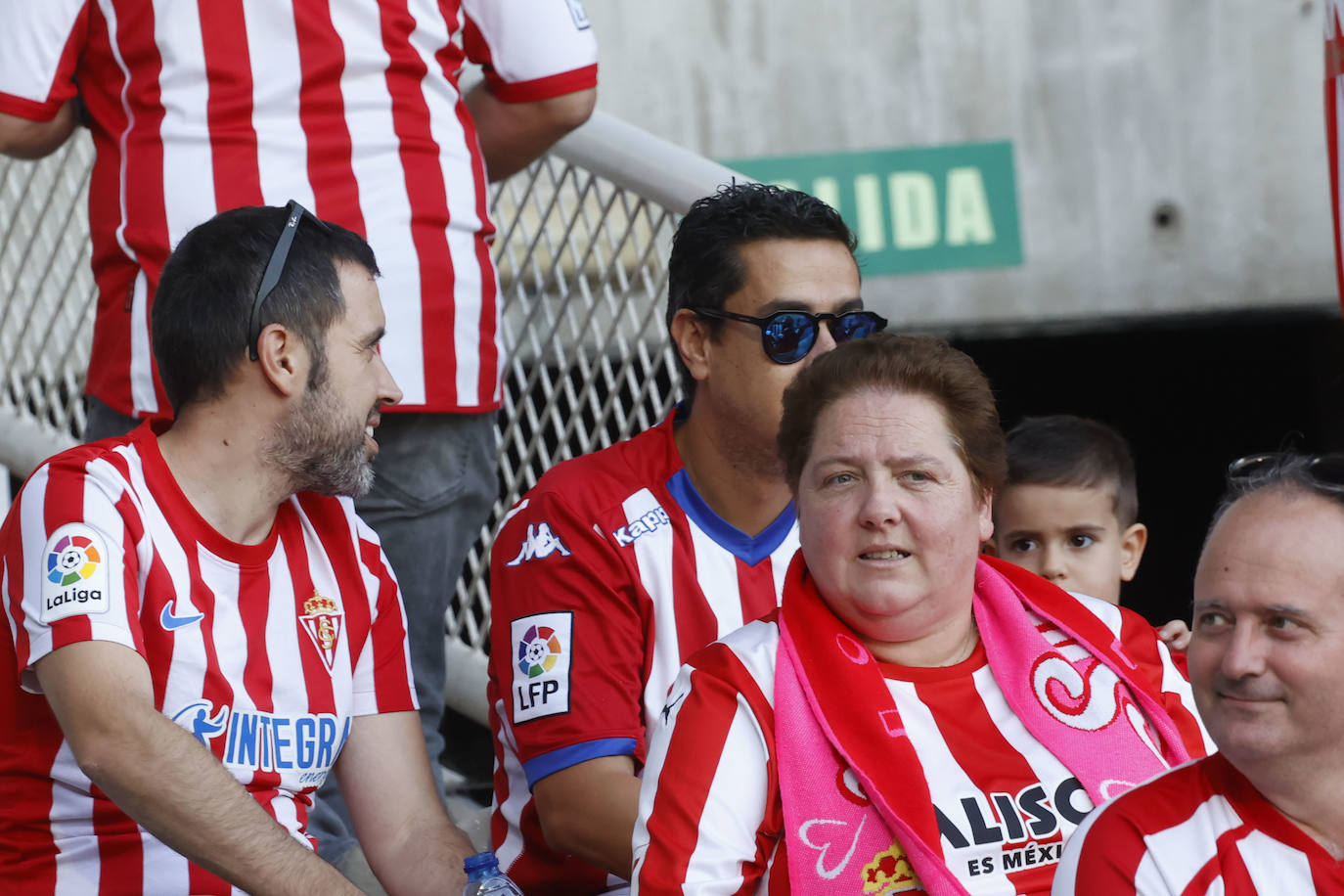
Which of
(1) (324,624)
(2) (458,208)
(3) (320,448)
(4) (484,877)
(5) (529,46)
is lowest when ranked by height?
(4) (484,877)

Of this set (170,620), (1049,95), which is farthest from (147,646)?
(1049,95)

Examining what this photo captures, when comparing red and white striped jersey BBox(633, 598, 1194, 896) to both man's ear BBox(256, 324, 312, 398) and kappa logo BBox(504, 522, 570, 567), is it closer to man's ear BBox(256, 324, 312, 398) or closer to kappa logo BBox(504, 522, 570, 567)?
kappa logo BBox(504, 522, 570, 567)

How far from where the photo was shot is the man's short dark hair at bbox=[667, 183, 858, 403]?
2777 millimetres

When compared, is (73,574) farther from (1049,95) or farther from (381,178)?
(1049,95)

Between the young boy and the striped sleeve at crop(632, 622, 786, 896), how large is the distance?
1.36 metres

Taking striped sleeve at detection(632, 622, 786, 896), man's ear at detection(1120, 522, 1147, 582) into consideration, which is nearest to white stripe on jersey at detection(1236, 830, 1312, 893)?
striped sleeve at detection(632, 622, 786, 896)

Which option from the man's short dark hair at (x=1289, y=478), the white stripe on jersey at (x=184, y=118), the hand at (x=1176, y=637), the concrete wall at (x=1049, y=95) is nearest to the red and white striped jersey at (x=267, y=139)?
the white stripe on jersey at (x=184, y=118)

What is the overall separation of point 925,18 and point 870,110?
476mm

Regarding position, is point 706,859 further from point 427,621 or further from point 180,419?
point 427,621

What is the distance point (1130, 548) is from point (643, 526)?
1.25 metres

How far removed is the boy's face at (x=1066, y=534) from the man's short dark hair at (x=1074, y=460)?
0.02m

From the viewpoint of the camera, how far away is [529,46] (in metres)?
3.06

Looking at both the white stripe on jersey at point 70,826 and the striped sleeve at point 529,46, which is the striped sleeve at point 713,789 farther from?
the striped sleeve at point 529,46

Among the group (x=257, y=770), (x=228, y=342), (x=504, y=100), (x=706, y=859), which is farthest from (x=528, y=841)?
(x=504, y=100)
